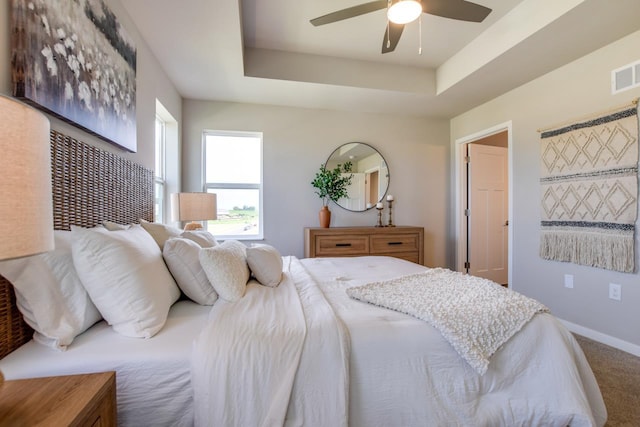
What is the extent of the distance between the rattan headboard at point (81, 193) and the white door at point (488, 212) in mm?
3943

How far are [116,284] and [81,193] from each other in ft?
2.08

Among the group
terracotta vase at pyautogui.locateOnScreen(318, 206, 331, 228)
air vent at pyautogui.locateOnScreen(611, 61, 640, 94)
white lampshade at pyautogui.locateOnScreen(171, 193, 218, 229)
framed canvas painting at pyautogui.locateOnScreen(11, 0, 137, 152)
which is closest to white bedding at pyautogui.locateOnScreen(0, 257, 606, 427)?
framed canvas painting at pyautogui.locateOnScreen(11, 0, 137, 152)

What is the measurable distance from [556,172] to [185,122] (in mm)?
3942

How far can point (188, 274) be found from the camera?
51.4 inches

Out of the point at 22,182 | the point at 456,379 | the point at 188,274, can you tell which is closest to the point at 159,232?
the point at 188,274

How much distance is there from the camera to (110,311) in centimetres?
102

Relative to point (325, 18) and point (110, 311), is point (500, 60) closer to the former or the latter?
point (325, 18)

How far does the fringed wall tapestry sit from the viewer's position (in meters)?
2.14

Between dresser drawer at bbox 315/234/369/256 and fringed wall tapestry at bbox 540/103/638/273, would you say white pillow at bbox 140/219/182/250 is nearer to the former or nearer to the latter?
Answer: dresser drawer at bbox 315/234/369/256

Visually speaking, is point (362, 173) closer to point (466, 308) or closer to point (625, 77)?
point (625, 77)

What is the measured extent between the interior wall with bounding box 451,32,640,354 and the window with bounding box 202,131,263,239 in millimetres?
2947

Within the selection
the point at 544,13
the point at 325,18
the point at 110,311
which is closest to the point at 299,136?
the point at 325,18

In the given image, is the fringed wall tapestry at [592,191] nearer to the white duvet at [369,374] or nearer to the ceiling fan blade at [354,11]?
the white duvet at [369,374]

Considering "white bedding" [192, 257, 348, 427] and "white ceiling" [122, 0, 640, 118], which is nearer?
"white bedding" [192, 257, 348, 427]
